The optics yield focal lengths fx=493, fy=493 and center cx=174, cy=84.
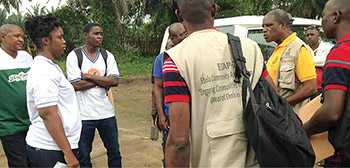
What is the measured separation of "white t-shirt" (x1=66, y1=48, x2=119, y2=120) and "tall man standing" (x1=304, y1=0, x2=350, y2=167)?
108 inches

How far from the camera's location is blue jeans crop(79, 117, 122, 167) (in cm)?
499

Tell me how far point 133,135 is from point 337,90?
18.5ft

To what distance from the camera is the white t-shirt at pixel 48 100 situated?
10.3 feet

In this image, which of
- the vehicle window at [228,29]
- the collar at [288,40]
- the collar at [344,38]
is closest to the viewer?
the collar at [344,38]

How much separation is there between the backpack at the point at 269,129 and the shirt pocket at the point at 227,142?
50mm

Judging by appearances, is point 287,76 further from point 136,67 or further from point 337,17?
point 136,67

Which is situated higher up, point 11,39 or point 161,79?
point 11,39

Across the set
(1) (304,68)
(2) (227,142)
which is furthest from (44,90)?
(1) (304,68)

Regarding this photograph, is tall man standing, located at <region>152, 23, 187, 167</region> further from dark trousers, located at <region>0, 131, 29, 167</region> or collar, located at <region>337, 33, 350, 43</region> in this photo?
collar, located at <region>337, 33, 350, 43</region>

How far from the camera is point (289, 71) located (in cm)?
385

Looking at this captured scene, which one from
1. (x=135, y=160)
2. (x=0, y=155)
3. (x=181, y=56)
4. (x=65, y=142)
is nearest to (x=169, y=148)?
(x=181, y=56)

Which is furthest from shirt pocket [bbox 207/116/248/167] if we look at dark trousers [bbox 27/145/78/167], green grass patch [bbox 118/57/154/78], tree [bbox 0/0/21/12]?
tree [bbox 0/0/21/12]

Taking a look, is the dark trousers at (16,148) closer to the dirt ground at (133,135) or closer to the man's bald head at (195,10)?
the dirt ground at (133,135)

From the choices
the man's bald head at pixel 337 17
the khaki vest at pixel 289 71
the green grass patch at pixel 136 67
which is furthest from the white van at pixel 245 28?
the green grass patch at pixel 136 67
